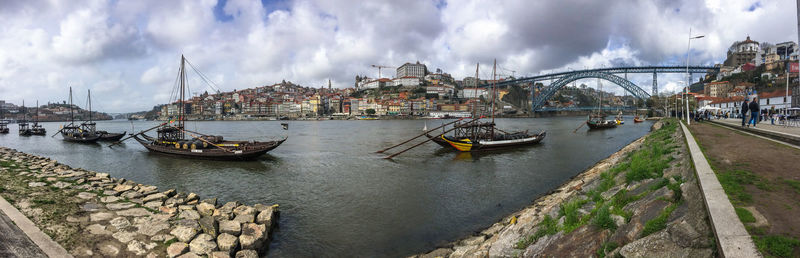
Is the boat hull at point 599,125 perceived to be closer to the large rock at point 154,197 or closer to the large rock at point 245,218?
the large rock at point 245,218

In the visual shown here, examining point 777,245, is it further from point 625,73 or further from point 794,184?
point 625,73

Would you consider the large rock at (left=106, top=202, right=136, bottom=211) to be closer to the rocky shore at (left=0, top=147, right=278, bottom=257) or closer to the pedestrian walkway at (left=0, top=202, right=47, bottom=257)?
the rocky shore at (left=0, top=147, right=278, bottom=257)

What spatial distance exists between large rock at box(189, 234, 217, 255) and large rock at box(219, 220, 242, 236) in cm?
49

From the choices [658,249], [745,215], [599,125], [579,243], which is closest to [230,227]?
[579,243]

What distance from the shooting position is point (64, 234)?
19.3 feet

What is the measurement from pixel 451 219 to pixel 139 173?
17537mm

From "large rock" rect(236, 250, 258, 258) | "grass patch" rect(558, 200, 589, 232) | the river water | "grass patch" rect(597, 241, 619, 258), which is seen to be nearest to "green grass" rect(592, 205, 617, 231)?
"grass patch" rect(558, 200, 589, 232)

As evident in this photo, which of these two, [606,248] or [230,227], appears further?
[230,227]

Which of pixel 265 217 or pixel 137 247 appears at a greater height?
pixel 137 247

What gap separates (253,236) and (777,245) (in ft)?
25.3

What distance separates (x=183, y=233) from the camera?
6.45m

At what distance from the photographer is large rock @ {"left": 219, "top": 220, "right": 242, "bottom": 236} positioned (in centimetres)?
694

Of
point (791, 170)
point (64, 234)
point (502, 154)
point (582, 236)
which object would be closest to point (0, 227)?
point (64, 234)

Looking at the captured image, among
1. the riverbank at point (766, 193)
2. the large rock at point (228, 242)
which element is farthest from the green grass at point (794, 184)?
the large rock at point (228, 242)
